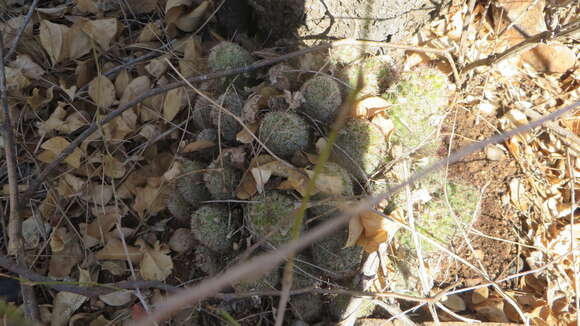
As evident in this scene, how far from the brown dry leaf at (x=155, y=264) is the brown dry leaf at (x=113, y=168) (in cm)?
30

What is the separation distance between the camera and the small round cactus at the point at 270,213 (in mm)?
1381

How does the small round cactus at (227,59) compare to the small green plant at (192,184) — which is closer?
the small green plant at (192,184)

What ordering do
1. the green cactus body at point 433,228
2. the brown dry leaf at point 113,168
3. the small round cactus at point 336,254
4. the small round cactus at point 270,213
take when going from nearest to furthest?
the small round cactus at point 270,213
the small round cactus at point 336,254
the green cactus body at point 433,228
the brown dry leaf at point 113,168

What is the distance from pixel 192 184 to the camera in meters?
1.54

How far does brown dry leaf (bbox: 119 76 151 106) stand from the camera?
1810 millimetres

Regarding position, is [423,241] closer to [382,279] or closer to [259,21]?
[382,279]

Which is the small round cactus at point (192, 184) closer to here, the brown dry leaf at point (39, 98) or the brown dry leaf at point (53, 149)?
the brown dry leaf at point (53, 149)

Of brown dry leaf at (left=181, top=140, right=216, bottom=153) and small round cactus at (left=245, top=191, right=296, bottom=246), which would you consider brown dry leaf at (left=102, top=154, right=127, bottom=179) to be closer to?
brown dry leaf at (left=181, top=140, right=216, bottom=153)

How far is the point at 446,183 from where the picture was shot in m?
1.68

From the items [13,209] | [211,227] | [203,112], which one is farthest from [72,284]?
[203,112]

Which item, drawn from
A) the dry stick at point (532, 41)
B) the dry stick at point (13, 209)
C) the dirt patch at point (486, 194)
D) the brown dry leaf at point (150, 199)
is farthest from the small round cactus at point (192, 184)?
the dry stick at point (532, 41)

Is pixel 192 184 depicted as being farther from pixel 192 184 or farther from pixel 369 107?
pixel 369 107

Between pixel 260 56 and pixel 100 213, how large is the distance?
2.88 feet

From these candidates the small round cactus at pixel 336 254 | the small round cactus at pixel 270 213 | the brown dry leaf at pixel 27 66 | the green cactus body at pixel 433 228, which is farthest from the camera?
the brown dry leaf at pixel 27 66
